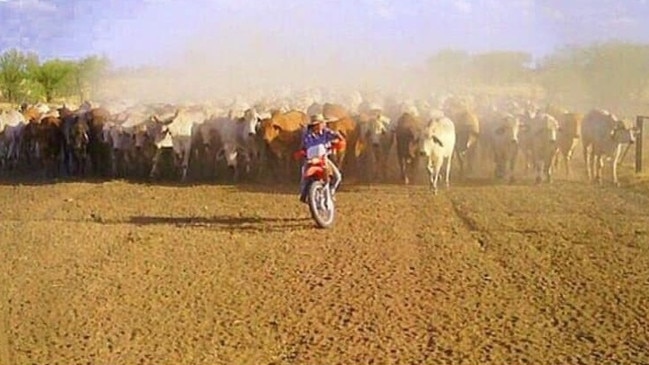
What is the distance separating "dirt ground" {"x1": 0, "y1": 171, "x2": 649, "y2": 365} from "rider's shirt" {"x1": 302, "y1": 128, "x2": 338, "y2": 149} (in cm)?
128

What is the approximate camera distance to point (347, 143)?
19766 mm

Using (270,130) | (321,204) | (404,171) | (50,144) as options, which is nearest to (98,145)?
(50,144)

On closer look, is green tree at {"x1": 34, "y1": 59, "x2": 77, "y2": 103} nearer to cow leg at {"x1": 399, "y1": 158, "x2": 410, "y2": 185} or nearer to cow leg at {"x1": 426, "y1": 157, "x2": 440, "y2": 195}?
cow leg at {"x1": 399, "y1": 158, "x2": 410, "y2": 185}

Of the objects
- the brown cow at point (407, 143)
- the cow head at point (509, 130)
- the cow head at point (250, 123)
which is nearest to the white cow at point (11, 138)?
the cow head at point (250, 123)

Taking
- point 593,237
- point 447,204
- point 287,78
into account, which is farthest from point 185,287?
point 287,78

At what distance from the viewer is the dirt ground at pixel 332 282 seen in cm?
769

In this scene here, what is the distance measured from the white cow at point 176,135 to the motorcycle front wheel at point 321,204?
7.59 meters

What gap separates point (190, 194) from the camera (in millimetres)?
17719

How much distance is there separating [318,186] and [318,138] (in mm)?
728

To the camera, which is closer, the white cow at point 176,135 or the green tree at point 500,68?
the white cow at point 176,135

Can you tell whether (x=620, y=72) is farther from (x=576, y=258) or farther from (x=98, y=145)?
(x=576, y=258)

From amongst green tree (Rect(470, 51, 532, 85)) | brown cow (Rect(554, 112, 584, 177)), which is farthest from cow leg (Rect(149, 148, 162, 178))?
green tree (Rect(470, 51, 532, 85))

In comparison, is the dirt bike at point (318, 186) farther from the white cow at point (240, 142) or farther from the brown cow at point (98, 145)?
the brown cow at point (98, 145)

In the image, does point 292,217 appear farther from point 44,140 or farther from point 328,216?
point 44,140
